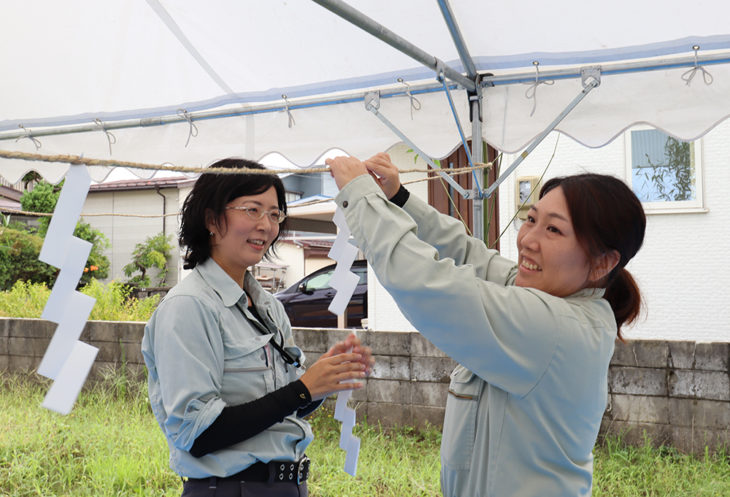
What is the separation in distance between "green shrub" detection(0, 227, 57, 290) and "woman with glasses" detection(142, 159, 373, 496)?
1236 centimetres

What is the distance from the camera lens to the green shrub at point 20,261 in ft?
40.8

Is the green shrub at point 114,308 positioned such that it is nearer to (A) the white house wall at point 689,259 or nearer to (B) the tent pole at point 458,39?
(A) the white house wall at point 689,259

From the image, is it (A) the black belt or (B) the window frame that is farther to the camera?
(B) the window frame

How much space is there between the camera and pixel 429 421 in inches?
172

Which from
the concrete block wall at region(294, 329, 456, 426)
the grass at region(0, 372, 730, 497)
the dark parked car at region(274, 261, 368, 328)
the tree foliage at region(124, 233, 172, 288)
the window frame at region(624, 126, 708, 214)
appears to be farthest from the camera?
the tree foliage at region(124, 233, 172, 288)

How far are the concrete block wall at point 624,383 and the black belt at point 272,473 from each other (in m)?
2.79

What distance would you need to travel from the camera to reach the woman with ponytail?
42.4 inches

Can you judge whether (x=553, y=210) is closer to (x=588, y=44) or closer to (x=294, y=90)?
(x=588, y=44)

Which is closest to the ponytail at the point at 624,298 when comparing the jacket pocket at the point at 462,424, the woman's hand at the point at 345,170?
the jacket pocket at the point at 462,424

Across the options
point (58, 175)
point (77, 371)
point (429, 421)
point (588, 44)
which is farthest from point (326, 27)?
point (429, 421)

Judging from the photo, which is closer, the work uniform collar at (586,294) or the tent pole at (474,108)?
the work uniform collar at (586,294)

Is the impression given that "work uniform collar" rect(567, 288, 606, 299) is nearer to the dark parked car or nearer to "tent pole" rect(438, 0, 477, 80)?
"tent pole" rect(438, 0, 477, 80)

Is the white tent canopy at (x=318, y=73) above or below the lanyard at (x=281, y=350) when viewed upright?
above

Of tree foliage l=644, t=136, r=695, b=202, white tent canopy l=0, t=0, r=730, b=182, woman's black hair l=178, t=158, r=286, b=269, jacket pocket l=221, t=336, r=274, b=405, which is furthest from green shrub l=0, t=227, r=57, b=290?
jacket pocket l=221, t=336, r=274, b=405
